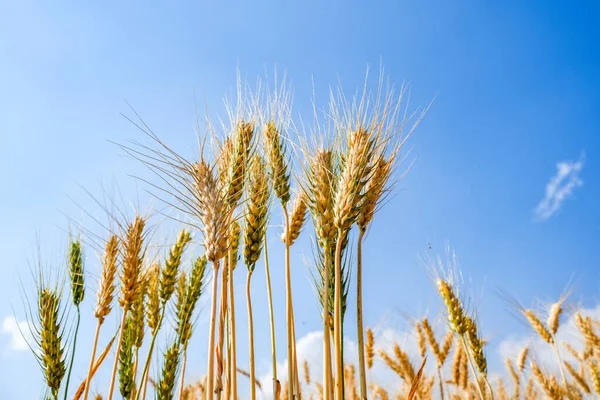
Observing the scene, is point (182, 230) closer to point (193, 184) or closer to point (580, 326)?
point (193, 184)

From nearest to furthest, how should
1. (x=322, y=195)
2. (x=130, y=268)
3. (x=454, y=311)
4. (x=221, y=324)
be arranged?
(x=322, y=195)
(x=221, y=324)
(x=130, y=268)
(x=454, y=311)

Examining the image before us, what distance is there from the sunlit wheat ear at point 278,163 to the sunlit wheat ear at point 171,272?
892 millimetres

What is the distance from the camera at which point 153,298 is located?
11.1 feet

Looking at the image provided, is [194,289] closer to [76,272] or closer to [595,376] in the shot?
[76,272]

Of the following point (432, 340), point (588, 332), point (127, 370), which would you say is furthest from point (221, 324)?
point (588, 332)

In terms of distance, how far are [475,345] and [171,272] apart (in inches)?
84.4

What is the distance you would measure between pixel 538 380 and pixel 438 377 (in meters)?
1.10

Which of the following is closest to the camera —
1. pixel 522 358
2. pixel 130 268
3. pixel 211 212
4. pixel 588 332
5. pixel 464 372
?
pixel 211 212

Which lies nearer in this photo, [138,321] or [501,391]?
[138,321]

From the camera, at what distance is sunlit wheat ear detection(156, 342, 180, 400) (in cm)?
295

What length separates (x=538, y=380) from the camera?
488cm

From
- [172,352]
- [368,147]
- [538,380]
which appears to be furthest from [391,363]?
[368,147]

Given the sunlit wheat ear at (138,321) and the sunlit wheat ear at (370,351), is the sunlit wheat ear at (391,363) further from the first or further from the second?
the sunlit wheat ear at (138,321)

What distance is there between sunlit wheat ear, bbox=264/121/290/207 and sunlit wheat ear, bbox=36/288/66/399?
5.35 ft
